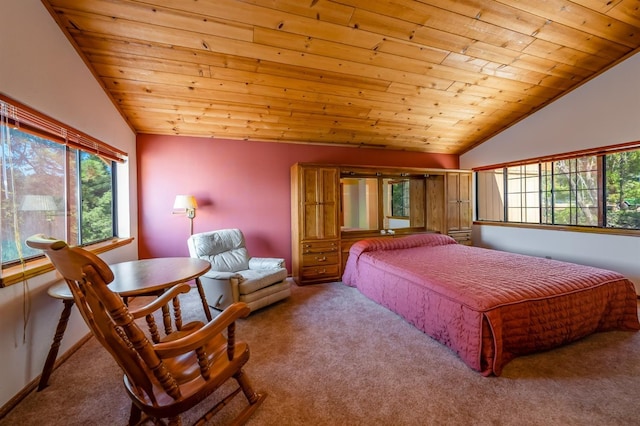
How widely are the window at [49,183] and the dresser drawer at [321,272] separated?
2.47 m

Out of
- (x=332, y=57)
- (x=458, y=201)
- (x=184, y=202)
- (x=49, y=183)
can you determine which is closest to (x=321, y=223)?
(x=184, y=202)

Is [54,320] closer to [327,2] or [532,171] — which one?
[327,2]

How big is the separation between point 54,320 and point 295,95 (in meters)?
3.07

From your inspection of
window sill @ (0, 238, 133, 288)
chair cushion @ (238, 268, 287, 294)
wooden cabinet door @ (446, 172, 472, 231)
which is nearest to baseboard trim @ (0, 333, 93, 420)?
window sill @ (0, 238, 133, 288)

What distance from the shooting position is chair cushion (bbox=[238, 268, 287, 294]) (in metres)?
2.85

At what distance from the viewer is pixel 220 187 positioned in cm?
402

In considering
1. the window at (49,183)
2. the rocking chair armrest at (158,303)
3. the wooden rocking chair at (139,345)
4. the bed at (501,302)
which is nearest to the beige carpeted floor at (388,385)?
the bed at (501,302)

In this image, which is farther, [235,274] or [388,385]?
[235,274]

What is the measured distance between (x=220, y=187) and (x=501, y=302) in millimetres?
3592

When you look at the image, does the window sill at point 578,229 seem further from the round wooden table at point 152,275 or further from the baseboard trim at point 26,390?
the baseboard trim at point 26,390

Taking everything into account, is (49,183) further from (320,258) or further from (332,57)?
(320,258)

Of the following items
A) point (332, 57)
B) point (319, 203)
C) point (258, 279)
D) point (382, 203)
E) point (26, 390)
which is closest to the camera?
point (26, 390)

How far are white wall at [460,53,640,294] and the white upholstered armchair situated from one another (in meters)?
3.82

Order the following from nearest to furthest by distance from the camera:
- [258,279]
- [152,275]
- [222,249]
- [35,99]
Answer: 1. [35,99]
2. [152,275]
3. [258,279]
4. [222,249]
